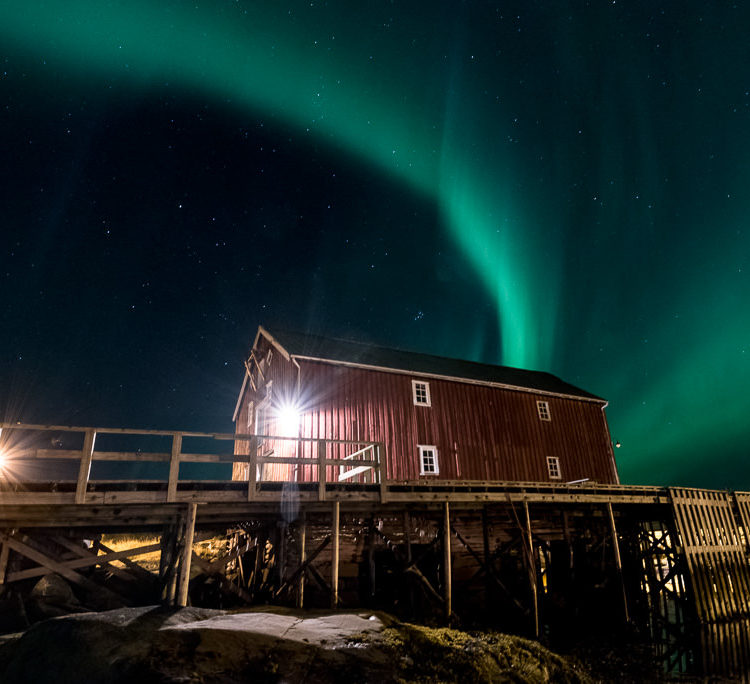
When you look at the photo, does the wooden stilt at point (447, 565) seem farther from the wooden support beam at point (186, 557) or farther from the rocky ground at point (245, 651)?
→ the wooden support beam at point (186, 557)

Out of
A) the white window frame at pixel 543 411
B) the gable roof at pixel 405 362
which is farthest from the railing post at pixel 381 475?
the white window frame at pixel 543 411

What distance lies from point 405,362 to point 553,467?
9.73 m

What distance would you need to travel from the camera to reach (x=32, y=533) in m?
9.63

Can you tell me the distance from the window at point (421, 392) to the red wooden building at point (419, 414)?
5cm

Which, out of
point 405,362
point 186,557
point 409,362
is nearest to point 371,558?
point 186,557

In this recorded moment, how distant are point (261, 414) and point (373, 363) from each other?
690cm

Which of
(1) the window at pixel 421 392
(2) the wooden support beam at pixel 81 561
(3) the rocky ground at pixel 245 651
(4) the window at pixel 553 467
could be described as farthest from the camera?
(4) the window at pixel 553 467

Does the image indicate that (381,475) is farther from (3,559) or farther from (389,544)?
(3,559)

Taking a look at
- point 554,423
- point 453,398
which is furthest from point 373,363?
point 554,423

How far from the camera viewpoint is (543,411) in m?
26.0

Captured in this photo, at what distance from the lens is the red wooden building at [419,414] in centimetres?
1981

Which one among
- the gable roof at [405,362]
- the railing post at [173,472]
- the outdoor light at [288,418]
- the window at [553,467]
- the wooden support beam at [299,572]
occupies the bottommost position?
the wooden support beam at [299,572]

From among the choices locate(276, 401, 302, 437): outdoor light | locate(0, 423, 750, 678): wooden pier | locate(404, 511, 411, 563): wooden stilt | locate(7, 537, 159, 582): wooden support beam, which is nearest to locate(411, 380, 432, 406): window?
locate(0, 423, 750, 678): wooden pier

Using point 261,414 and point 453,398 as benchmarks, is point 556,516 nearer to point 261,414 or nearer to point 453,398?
point 453,398
